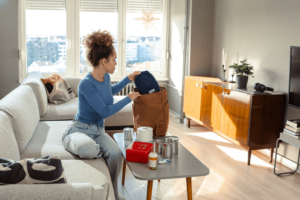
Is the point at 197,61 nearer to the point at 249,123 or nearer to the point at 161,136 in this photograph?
the point at 249,123

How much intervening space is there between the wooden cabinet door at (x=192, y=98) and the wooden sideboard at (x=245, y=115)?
10.5 inches

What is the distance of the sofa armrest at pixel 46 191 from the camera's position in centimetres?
114

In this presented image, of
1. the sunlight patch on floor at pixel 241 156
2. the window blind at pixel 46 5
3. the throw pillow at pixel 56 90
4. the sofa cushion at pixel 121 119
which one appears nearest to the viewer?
the sunlight patch on floor at pixel 241 156

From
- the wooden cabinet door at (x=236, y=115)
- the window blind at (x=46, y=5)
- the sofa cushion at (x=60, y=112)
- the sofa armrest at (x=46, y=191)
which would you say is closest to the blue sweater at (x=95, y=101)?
the sofa armrest at (x=46, y=191)

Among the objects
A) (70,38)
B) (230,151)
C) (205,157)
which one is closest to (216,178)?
(205,157)

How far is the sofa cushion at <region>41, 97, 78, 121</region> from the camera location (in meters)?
3.54

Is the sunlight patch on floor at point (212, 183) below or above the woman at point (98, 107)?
below

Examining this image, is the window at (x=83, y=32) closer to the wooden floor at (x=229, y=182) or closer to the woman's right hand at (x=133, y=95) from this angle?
the wooden floor at (x=229, y=182)

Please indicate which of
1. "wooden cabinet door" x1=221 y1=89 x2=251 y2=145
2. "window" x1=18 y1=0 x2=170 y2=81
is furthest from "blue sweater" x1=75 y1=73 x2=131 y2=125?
"window" x1=18 y1=0 x2=170 y2=81

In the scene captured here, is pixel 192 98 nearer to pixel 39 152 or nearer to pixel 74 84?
pixel 74 84

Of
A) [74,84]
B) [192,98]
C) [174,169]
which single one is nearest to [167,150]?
[174,169]

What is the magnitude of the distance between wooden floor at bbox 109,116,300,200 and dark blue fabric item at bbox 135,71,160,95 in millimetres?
854

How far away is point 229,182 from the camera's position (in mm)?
2861

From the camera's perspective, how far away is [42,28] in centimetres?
515
